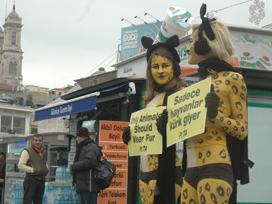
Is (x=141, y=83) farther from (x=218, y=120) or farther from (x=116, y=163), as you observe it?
(x=218, y=120)

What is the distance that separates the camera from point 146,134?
4.82 m

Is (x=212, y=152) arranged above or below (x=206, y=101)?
below

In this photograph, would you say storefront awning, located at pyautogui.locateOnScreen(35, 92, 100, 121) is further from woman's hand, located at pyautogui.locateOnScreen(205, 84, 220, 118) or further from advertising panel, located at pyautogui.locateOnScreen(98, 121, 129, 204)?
woman's hand, located at pyautogui.locateOnScreen(205, 84, 220, 118)

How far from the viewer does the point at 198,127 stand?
3.96 meters

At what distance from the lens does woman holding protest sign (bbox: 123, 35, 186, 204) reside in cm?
Answer: 475

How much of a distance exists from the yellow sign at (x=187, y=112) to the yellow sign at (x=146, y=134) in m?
0.29

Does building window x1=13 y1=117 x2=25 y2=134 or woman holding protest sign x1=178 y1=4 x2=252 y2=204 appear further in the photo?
building window x1=13 y1=117 x2=25 y2=134

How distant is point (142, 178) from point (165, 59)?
117 centimetres

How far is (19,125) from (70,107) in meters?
62.3

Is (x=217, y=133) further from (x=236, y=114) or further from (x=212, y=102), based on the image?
(x=212, y=102)

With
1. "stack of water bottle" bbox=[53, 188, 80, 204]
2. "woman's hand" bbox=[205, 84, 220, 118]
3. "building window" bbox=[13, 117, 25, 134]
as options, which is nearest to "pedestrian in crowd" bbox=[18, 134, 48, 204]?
"stack of water bottle" bbox=[53, 188, 80, 204]

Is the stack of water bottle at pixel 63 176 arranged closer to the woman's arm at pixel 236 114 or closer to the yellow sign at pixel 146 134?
the yellow sign at pixel 146 134

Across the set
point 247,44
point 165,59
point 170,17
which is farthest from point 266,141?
point 165,59

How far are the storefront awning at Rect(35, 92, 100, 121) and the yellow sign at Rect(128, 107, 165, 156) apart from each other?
494cm
